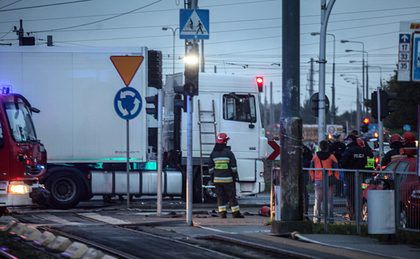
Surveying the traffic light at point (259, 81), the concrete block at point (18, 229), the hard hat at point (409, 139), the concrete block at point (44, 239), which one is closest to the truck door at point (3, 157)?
the concrete block at point (18, 229)

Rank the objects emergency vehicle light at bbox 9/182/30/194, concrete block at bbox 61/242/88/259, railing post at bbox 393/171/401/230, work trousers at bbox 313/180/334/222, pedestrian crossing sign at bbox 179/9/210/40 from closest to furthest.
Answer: concrete block at bbox 61/242/88/259
railing post at bbox 393/171/401/230
work trousers at bbox 313/180/334/222
pedestrian crossing sign at bbox 179/9/210/40
emergency vehicle light at bbox 9/182/30/194

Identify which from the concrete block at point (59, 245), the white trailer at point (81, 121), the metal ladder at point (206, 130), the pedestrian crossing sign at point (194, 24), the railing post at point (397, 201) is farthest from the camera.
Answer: the metal ladder at point (206, 130)

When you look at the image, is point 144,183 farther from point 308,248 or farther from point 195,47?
point 308,248

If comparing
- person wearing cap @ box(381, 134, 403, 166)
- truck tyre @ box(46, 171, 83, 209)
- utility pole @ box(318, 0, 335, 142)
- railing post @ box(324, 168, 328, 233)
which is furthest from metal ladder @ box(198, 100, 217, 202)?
railing post @ box(324, 168, 328, 233)

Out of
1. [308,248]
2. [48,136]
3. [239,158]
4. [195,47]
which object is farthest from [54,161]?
[308,248]

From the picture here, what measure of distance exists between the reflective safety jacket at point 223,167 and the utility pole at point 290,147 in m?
4.70

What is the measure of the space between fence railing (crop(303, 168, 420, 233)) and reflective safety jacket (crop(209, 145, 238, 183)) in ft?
6.97

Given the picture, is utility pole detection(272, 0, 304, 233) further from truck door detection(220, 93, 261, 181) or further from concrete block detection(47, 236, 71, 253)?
truck door detection(220, 93, 261, 181)

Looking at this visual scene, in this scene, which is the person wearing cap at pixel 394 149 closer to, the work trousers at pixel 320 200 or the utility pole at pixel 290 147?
the work trousers at pixel 320 200

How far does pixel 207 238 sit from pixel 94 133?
965 cm

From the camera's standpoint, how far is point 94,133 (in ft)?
81.9

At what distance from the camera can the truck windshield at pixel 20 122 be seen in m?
19.6

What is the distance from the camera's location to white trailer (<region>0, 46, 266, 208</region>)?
80.3ft

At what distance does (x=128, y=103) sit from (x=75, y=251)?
30.7 feet
